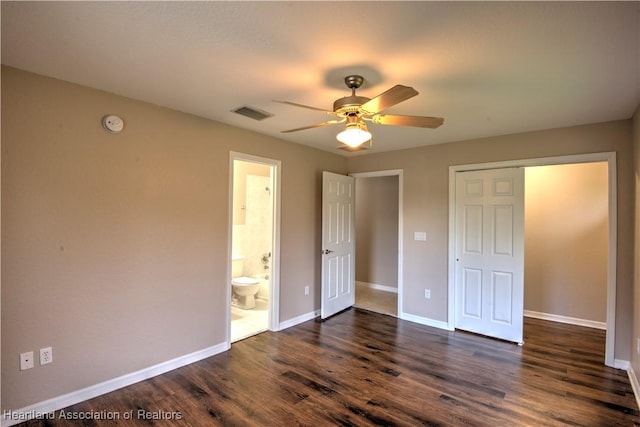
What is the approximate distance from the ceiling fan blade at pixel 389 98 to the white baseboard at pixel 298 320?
285 cm

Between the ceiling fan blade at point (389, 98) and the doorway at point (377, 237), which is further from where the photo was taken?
the doorway at point (377, 237)

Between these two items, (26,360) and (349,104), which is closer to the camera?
(349,104)

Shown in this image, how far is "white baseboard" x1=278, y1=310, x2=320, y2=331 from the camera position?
12.9ft

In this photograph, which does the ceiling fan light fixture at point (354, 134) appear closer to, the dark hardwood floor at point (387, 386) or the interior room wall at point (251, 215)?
the dark hardwood floor at point (387, 386)

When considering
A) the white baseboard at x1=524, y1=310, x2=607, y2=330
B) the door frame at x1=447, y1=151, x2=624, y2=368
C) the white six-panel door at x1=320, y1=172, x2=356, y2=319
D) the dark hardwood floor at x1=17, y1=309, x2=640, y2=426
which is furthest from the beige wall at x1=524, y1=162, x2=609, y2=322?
the white six-panel door at x1=320, y1=172, x2=356, y2=319

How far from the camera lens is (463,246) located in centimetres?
393

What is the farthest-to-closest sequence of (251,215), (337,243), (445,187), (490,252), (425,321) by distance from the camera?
(251,215) → (337,243) → (425,321) → (445,187) → (490,252)

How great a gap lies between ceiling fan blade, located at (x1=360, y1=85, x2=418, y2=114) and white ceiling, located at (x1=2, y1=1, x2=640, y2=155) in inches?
9.5

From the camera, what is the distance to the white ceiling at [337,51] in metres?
1.48

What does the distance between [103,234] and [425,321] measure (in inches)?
147

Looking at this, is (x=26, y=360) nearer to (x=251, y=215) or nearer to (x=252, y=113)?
(x=252, y=113)

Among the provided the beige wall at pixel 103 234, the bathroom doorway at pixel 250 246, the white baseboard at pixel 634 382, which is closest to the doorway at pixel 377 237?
the bathroom doorway at pixel 250 246

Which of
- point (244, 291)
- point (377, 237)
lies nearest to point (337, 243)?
point (244, 291)

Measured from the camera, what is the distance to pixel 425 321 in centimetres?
418
